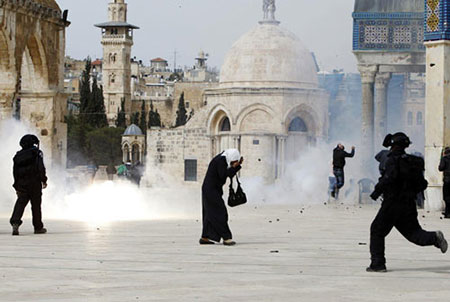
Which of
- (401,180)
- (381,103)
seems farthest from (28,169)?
(381,103)

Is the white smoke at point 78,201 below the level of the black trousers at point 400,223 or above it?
below

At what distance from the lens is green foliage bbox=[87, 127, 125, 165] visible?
7412 cm

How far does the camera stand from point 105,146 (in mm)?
74875

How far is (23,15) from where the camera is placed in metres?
19.9

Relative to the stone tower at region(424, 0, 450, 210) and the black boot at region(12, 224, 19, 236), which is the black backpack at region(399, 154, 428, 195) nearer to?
the black boot at region(12, 224, 19, 236)

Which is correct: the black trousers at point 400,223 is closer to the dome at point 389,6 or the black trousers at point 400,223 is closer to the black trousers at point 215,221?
the black trousers at point 215,221

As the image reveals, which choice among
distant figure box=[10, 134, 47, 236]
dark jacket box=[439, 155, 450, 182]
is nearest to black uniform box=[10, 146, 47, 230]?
distant figure box=[10, 134, 47, 236]

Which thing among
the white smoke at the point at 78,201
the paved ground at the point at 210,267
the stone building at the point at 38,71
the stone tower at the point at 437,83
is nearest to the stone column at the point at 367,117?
the white smoke at the point at 78,201

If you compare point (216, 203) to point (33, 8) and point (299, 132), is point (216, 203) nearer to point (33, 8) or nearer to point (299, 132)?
point (33, 8)

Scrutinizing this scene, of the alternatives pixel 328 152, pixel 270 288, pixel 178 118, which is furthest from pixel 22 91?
pixel 178 118

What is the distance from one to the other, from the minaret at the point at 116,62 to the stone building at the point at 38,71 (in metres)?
83.3

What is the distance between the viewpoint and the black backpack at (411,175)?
810cm

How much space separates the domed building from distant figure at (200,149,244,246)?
107ft

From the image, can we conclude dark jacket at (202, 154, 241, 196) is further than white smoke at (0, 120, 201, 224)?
No
